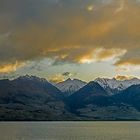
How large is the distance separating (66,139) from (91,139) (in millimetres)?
11662

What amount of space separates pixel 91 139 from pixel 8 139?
38106 millimetres

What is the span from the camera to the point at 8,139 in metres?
166

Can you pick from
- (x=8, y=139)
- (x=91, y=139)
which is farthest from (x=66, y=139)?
(x=8, y=139)

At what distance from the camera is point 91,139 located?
172250mm

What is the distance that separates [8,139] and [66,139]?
26.9m

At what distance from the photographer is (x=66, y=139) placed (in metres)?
173

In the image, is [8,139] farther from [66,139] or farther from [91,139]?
[91,139]
